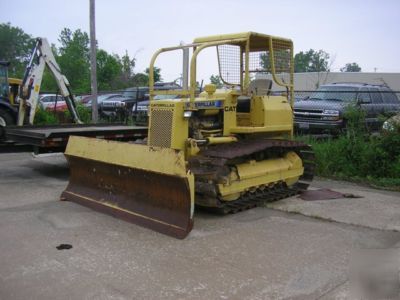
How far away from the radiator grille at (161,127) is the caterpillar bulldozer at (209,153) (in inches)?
0.6

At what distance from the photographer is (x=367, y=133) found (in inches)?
408

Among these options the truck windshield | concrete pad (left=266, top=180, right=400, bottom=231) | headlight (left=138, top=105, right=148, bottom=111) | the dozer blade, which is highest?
the truck windshield

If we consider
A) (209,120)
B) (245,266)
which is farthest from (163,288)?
(209,120)

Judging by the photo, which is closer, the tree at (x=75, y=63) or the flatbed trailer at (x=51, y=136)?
the flatbed trailer at (x=51, y=136)

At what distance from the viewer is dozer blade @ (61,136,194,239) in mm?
6094

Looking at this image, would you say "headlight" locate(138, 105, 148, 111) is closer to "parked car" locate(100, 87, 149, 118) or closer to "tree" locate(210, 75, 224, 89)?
"parked car" locate(100, 87, 149, 118)

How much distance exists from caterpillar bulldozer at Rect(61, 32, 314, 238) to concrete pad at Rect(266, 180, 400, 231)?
1.56ft

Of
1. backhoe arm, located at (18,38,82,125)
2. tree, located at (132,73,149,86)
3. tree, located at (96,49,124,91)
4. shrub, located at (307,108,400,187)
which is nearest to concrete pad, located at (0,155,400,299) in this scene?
shrub, located at (307,108,400,187)

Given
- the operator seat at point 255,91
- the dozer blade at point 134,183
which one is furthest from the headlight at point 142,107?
the operator seat at point 255,91

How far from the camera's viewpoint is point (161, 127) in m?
7.22

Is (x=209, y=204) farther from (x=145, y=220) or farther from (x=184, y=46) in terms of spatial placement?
(x=184, y=46)

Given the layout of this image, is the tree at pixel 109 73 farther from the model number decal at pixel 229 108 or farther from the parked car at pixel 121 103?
the model number decal at pixel 229 108

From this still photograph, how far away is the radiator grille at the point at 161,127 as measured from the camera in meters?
7.10

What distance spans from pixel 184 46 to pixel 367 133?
470 cm
